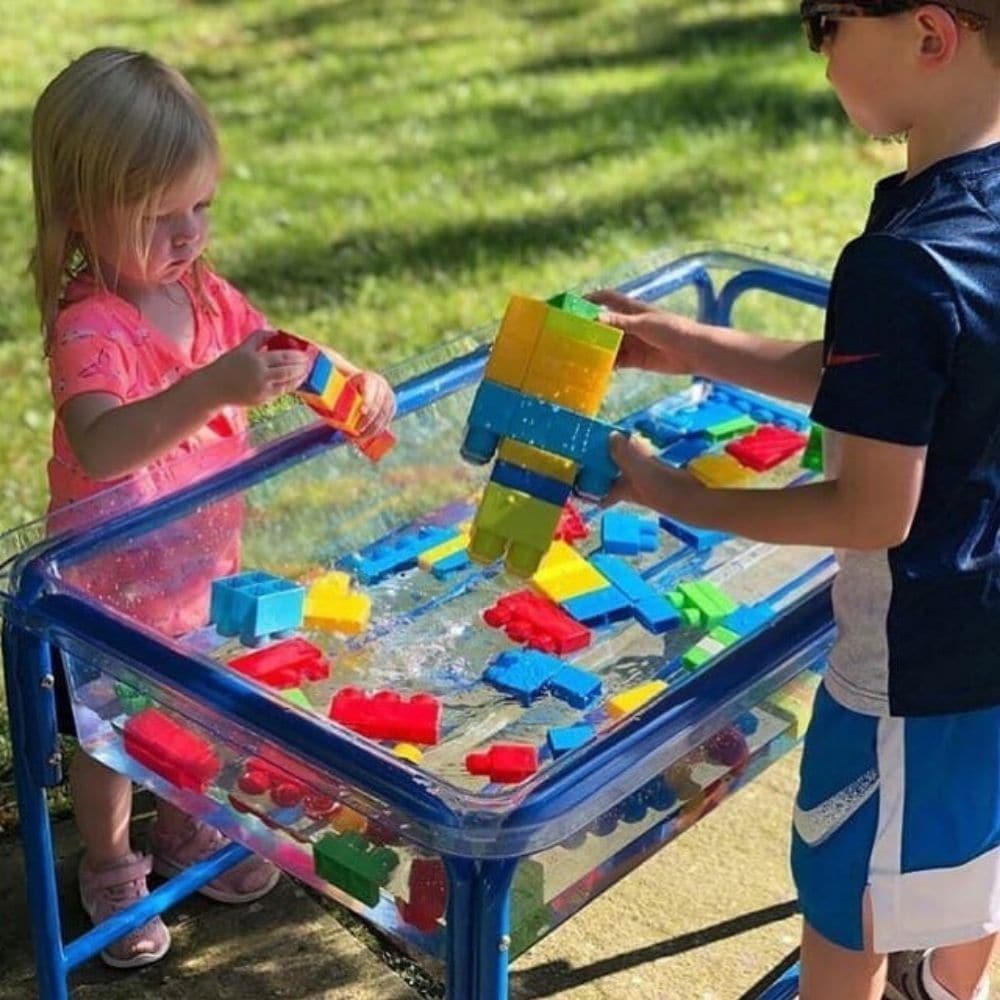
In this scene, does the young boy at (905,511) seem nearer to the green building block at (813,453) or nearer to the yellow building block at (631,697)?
the yellow building block at (631,697)

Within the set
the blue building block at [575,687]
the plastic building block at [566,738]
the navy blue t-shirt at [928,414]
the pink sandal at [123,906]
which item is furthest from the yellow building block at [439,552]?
the navy blue t-shirt at [928,414]

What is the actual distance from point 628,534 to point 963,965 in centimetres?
79

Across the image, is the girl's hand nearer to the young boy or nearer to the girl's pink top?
the girl's pink top

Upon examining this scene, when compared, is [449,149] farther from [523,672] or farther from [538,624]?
[523,672]

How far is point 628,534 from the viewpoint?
2584 millimetres

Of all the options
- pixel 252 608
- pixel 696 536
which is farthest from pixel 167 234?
pixel 696 536

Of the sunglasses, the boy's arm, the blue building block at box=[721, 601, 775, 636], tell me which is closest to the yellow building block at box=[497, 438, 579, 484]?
the boy's arm

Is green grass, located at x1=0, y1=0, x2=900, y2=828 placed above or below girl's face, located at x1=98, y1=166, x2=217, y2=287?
below

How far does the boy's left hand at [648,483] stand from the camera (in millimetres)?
1716

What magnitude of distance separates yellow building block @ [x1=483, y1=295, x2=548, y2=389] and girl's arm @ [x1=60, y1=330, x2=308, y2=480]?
0.84ft

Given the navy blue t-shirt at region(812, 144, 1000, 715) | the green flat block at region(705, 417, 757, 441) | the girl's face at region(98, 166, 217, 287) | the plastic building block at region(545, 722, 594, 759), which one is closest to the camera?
the navy blue t-shirt at region(812, 144, 1000, 715)

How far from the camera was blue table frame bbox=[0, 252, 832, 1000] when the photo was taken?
162 cm

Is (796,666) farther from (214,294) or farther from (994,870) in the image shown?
(214,294)

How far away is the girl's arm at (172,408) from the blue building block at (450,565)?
20.3 inches
